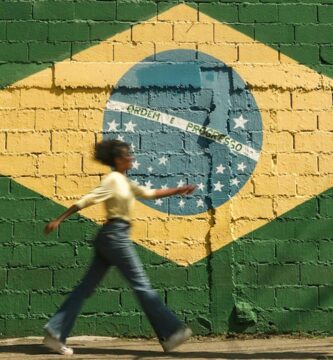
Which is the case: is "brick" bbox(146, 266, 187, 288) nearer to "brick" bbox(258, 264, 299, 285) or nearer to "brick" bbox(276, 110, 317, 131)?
"brick" bbox(258, 264, 299, 285)

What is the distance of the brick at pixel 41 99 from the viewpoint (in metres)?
5.71

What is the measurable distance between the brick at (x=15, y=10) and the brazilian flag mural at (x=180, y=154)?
10 millimetres

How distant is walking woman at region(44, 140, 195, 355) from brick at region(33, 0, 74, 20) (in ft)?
4.94

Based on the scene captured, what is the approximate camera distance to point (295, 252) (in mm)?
5723

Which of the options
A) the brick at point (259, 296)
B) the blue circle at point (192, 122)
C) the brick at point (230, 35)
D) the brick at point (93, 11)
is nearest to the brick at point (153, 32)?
the blue circle at point (192, 122)

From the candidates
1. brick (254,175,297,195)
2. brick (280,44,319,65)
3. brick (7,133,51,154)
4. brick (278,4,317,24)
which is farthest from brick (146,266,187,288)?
brick (278,4,317,24)

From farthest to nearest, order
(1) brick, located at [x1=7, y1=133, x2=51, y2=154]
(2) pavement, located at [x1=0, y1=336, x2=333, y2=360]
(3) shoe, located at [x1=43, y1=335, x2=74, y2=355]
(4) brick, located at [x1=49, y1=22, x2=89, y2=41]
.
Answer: (4) brick, located at [x1=49, y1=22, x2=89, y2=41] < (1) brick, located at [x1=7, y1=133, x2=51, y2=154] < (2) pavement, located at [x1=0, y1=336, x2=333, y2=360] < (3) shoe, located at [x1=43, y1=335, x2=74, y2=355]

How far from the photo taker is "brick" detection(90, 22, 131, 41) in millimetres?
5793

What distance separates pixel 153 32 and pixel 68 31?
2.35 ft

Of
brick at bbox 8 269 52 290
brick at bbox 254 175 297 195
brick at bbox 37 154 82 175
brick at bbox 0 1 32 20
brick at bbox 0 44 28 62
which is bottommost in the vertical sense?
brick at bbox 8 269 52 290

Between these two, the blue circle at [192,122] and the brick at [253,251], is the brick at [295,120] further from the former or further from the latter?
the brick at [253,251]

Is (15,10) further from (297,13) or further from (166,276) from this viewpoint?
(166,276)

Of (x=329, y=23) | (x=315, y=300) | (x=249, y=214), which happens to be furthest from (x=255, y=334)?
(x=329, y=23)

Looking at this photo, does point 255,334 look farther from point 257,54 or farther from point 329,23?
point 329,23
